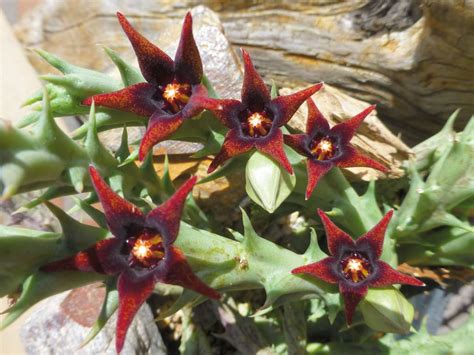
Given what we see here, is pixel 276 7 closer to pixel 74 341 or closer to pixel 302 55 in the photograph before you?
pixel 302 55

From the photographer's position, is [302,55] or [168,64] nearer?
[168,64]

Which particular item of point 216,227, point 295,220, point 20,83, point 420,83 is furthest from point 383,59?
point 20,83

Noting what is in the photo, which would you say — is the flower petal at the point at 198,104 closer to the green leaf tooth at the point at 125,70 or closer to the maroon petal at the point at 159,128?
the maroon petal at the point at 159,128

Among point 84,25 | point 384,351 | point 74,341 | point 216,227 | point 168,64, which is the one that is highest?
point 168,64

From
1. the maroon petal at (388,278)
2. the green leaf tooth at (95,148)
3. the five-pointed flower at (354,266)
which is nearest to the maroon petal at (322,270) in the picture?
the five-pointed flower at (354,266)

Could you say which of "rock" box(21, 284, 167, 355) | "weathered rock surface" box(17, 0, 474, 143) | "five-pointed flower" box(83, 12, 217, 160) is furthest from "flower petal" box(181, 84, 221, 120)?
"rock" box(21, 284, 167, 355)

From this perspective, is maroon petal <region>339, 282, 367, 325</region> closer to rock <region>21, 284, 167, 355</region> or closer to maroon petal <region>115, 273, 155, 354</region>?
maroon petal <region>115, 273, 155, 354</region>
